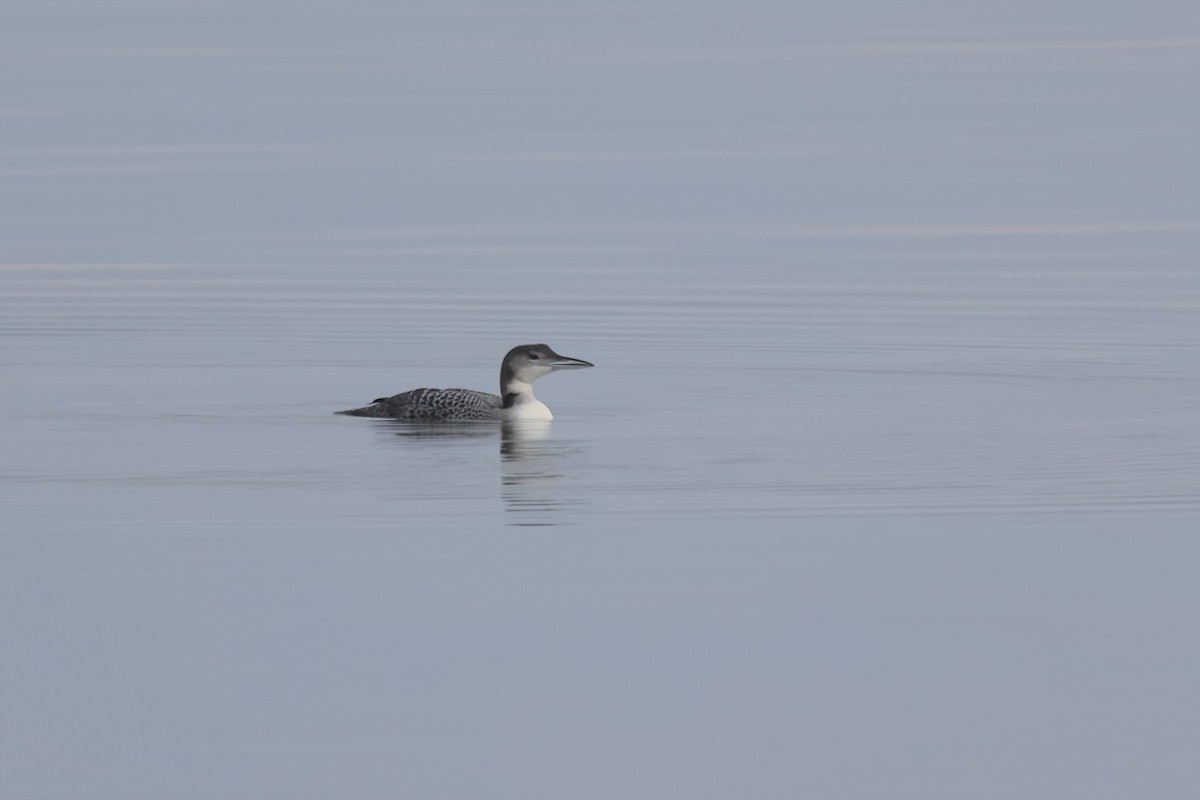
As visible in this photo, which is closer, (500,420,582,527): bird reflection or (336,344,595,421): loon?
(500,420,582,527): bird reflection

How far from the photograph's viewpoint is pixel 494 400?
64.8ft

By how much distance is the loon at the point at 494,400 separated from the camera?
1927 cm

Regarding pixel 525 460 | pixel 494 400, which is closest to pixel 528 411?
pixel 494 400

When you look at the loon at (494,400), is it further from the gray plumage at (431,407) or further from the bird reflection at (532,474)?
the bird reflection at (532,474)

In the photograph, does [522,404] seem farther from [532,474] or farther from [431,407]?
[532,474]

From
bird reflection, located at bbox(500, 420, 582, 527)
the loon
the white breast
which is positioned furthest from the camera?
the loon

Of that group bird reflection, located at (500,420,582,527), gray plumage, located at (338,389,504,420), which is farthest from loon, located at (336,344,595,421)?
bird reflection, located at (500,420,582,527)

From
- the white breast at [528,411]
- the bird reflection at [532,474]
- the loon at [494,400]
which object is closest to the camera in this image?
the bird reflection at [532,474]

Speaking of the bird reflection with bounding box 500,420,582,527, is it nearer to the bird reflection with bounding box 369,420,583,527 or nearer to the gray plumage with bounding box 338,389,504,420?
the bird reflection with bounding box 369,420,583,527

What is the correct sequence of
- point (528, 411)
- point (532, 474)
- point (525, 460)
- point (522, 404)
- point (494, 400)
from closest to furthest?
point (532, 474) < point (525, 460) < point (528, 411) < point (522, 404) < point (494, 400)

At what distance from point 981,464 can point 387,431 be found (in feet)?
12.8

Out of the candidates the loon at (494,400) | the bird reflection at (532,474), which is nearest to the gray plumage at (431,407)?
the loon at (494,400)

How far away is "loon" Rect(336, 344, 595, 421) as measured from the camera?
19266 millimetres

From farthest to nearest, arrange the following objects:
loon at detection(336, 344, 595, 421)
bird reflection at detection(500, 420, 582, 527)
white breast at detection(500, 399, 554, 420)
Result: loon at detection(336, 344, 595, 421)
white breast at detection(500, 399, 554, 420)
bird reflection at detection(500, 420, 582, 527)
